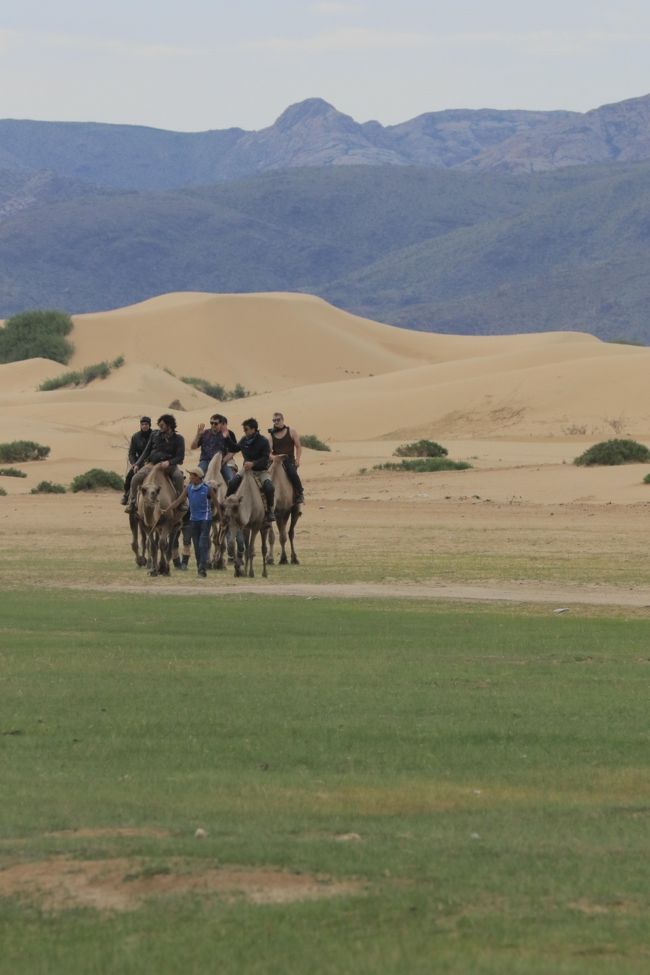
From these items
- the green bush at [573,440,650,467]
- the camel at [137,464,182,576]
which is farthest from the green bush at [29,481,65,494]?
the camel at [137,464,182,576]

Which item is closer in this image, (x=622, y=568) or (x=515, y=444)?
(x=622, y=568)

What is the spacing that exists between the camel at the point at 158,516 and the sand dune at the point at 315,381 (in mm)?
21913

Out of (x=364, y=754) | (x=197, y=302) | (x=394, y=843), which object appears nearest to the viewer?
(x=394, y=843)

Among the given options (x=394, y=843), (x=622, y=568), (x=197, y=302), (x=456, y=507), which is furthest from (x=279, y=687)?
(x=197, y=302)

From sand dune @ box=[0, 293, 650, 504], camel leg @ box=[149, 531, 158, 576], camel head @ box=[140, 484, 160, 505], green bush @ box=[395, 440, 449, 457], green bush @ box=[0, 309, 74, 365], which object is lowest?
camel leg @ box=[149, 531, 158, 576]

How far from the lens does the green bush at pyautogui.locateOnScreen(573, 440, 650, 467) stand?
51441 millimetres

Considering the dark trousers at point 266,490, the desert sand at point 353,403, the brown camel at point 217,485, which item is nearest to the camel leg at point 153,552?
the brown camel at point 217,485

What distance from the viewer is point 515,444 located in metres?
63.9

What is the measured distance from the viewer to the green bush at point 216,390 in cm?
10081

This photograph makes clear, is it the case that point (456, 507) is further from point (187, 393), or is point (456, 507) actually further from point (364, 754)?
point (187, 393)

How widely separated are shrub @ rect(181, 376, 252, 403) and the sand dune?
2913 millimetres

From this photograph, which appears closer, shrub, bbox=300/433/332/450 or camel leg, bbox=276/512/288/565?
camel leg, bbox=276/512/288/565

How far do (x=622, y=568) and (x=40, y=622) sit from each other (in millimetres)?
11067

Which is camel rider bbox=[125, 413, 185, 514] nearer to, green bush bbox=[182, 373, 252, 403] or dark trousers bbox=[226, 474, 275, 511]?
dark trousers bbox=[226, 474, 275, 511]
